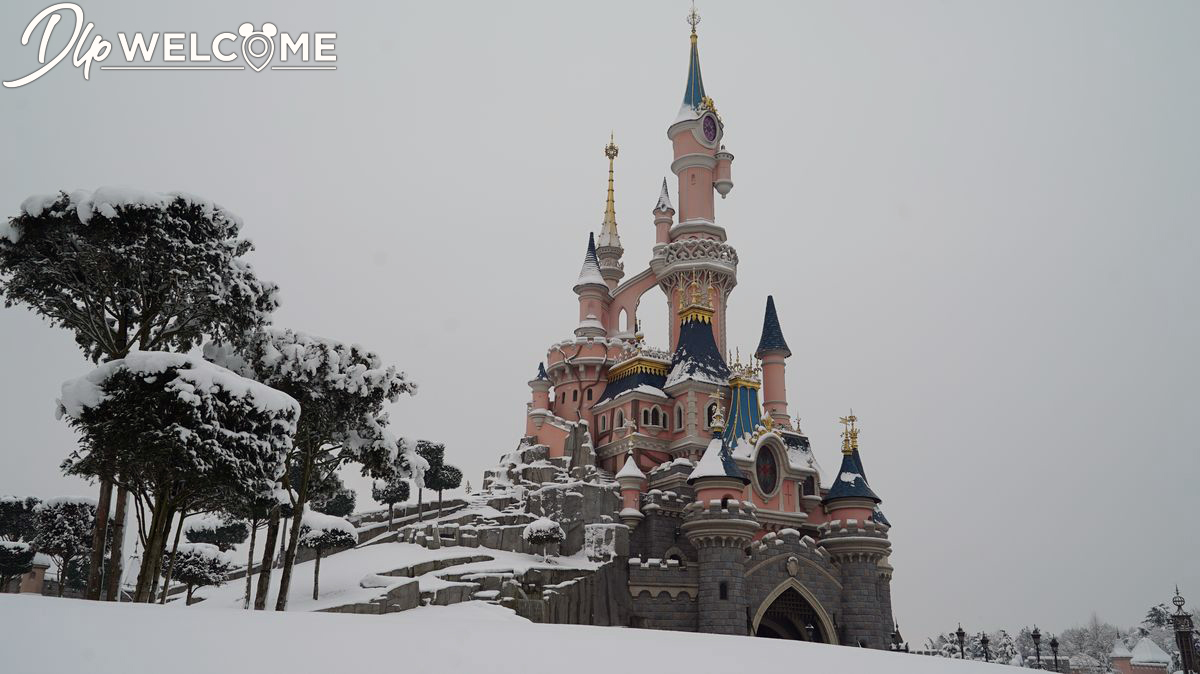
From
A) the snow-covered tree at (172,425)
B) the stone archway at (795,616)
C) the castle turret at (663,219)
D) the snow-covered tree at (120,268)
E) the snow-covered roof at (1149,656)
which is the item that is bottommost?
the snow-covered roof at (1149,656)

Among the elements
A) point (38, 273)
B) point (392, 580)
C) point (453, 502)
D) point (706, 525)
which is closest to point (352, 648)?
point (38, 273)

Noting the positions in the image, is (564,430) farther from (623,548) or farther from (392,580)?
(392,580)

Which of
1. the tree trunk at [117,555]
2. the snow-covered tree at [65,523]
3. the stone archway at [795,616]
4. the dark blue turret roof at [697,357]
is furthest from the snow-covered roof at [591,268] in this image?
the tree trunk at [117,555]

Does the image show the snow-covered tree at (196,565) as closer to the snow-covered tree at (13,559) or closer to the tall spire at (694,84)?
the snow-covered tree at (13,559)

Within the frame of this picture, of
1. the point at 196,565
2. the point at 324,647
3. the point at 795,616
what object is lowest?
the point at 795,616

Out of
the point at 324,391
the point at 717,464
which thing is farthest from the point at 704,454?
the point at 324,391

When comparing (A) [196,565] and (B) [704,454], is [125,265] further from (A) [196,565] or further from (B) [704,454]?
(B) [704,454]

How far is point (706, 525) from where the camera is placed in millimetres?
43781

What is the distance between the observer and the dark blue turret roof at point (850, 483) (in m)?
50.6

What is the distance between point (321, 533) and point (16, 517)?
26.5 metres

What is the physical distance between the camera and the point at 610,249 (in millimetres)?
67188


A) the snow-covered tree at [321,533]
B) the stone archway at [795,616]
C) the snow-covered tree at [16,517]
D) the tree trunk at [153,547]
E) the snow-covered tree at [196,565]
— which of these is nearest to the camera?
the tree trunk at [153,547]

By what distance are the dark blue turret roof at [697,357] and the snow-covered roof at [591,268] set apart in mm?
9226

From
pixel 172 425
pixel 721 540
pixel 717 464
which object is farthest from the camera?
pixel 717 464
